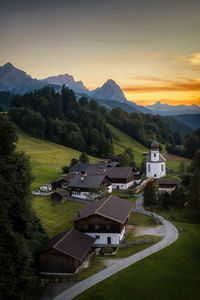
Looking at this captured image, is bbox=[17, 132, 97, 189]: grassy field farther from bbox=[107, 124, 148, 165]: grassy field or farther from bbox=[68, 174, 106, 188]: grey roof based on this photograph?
bbox=[107, 124, 148, 165]: grassy field

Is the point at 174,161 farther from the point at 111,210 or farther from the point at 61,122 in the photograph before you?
the point at 111,210

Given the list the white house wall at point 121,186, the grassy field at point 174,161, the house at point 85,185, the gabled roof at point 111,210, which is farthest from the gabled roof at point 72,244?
the grassy field at point 174,161

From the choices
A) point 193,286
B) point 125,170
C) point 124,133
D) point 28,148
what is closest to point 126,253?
point 193,286

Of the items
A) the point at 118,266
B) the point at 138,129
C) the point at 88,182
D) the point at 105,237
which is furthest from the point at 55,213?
the point at 138,129

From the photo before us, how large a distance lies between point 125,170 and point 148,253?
146 ft

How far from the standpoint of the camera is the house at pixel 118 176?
253ft

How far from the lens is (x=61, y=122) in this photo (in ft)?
460

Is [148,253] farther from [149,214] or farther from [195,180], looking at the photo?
[195,180]

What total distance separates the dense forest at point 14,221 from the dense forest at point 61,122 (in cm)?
9707

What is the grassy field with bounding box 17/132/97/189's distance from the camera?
80875 millimetres

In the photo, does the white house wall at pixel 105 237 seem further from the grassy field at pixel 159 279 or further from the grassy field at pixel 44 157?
the grassy field at pixel 44 157

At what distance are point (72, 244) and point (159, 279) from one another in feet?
36.1

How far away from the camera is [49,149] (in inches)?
4567

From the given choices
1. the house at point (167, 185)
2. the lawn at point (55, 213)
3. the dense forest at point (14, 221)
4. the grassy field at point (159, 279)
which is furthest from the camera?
the house at point (167, 185)
